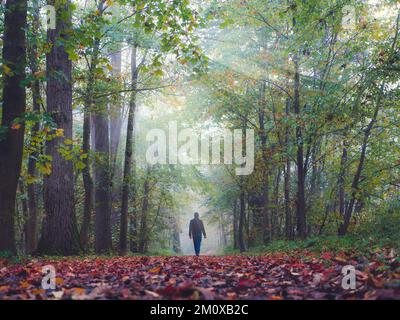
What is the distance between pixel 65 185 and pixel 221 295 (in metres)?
7.02

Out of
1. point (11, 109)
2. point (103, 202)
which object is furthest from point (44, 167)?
point (103, 202)

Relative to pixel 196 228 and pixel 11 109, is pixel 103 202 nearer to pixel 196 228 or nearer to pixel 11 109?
pixel 196 228

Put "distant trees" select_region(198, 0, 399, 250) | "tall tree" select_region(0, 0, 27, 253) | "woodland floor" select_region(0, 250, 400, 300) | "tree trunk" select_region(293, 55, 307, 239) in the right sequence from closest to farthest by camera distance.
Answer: "woodland floor" select_region(0, 250, 400, 300) < "tall tree" select_region(0, 0, 27, 253) < "distant trees" select_region(198, 0, 399, 250) < "tree trunk" select_region(293, 55, 307, 239)

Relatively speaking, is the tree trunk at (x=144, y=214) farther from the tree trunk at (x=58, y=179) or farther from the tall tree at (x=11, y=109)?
the tall tree at (x=11, y=109)

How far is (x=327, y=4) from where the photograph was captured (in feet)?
29.1

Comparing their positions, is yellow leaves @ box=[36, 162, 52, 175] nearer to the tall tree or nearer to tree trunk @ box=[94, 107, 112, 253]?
the tall tree

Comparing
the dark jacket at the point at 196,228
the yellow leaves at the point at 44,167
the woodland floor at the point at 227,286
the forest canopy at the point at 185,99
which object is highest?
the forest canopy at the point at 185,99

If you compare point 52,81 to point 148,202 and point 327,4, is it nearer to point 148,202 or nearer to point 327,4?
point 327,4

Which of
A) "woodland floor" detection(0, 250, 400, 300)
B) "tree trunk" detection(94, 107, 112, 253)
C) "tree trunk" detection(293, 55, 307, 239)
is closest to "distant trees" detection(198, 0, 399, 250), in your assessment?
"tree trunk" detection(293, 55, 307, 239)

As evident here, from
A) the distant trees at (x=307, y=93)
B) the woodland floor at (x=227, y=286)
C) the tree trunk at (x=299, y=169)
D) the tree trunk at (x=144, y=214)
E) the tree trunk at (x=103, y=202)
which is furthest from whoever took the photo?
the tree trunk at (x=144, y=214)

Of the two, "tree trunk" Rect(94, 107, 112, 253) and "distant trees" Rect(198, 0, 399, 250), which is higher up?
"distant trees" Rect(198, 0, 399, 250)

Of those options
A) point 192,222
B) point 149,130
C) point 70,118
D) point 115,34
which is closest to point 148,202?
point 149,130

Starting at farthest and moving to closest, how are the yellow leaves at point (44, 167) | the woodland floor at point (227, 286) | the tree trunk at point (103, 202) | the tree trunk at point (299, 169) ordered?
the tree trunk at point (103, 202), the tree trunk at point (299, 169), the yellow leaves at point (44, 167), the woodland floor at point (227, 286)

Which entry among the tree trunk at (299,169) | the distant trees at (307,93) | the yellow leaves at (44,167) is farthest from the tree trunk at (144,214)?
the yellow leaves at (44,167)
